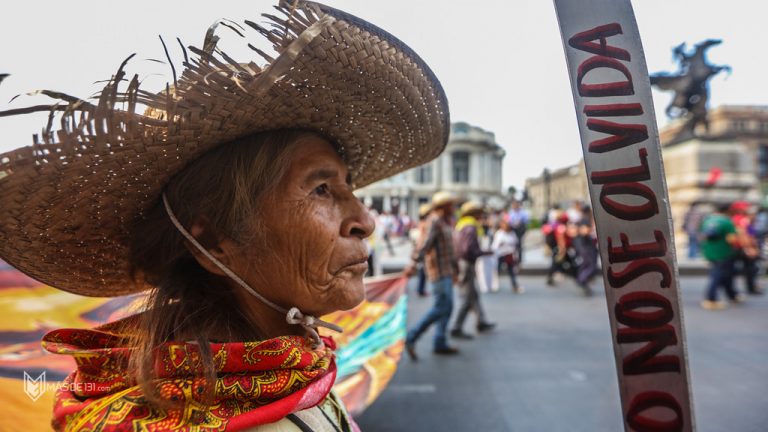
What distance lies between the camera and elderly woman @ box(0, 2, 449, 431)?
83 centimetres

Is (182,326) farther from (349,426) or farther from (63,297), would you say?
(63,297)

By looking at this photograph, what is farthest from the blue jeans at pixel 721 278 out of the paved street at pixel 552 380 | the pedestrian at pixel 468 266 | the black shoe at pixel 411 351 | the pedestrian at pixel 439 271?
the black shoe at pixel 411 351

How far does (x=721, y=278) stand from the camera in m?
7.51

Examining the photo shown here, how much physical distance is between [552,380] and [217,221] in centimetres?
417

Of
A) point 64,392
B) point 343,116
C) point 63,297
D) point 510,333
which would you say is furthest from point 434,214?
point 64,392

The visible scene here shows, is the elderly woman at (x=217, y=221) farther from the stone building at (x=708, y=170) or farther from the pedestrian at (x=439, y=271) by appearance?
the stone building at (x=708, y=170)

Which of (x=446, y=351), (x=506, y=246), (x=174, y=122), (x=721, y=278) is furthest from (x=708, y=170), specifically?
(x=174, y=122)

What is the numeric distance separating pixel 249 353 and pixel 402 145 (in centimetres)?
78

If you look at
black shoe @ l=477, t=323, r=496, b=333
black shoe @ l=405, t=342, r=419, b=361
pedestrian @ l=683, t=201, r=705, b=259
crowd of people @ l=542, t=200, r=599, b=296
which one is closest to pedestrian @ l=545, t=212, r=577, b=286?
crowd of people @ l=542, t=200, r=599, b=296

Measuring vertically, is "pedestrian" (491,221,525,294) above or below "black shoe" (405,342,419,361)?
above

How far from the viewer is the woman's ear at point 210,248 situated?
102 cm

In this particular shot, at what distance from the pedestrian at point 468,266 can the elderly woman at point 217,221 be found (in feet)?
16.5

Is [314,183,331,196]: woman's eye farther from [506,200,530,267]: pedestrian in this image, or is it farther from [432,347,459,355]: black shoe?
[506,200,530,267]: pedestrian

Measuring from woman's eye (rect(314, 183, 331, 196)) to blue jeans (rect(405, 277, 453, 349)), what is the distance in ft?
13.9
